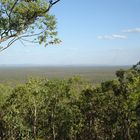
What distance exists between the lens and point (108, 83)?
152 feet

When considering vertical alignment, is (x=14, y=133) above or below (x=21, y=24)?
below

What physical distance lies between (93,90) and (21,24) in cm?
3699

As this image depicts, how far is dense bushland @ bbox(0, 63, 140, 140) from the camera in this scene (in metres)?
47.9

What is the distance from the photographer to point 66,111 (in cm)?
5194

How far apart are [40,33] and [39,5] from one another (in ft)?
4.28

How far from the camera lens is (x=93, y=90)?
49.6 meters

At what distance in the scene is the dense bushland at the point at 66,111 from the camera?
47938mm

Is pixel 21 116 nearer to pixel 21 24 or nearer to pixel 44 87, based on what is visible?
pixel 44 87

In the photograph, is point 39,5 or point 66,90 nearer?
point 39,5

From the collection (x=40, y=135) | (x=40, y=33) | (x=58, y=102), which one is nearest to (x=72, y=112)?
(x=58, y=102)

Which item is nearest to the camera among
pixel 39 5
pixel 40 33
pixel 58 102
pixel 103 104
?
pixel 39 5

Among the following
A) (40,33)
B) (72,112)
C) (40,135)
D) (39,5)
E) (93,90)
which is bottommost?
(40,135)

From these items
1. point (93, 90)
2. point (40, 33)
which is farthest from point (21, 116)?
point (40, 33)

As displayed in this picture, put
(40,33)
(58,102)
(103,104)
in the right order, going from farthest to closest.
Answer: (58,102) → (103,104) → (40,33)
